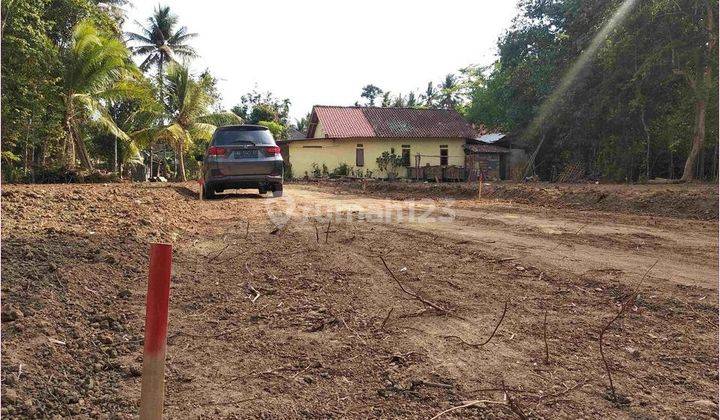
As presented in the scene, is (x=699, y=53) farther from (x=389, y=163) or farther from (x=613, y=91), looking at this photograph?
(x=389, y=163)

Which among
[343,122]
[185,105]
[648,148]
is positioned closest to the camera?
[648,148]

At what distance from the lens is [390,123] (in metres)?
34.4

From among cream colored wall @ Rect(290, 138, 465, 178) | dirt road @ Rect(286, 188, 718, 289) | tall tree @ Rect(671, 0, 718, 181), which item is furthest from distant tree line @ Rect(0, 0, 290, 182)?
tall tree @ Rect(671, 0, 718, 181)

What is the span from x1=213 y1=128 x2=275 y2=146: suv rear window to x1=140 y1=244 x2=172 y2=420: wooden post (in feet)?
32.0

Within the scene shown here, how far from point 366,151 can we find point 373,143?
688 millimetres

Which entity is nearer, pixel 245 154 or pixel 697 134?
pixel 245 154

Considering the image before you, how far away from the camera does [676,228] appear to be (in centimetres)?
788

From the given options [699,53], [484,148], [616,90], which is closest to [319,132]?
[484,148]

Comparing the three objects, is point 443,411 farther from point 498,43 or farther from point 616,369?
point 498,43

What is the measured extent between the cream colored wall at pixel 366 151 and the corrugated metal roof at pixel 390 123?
1.58 ft

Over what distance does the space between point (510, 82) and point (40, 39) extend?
892 inches

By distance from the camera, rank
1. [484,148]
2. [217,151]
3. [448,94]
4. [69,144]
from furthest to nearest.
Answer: [448,94] < [484,148] < [69,144] < [217,151]

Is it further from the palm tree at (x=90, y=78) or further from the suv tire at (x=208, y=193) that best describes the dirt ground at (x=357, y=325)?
the palm tree at (x=90, y=78)

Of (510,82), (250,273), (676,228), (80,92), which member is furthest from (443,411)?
(510,82)
